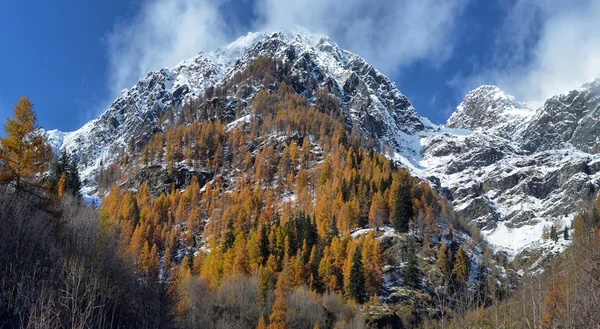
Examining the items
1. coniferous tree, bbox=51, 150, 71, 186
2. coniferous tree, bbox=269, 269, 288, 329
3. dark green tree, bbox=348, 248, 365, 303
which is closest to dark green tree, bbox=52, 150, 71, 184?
coniferous tree, bbox=51, 150, 71, 186

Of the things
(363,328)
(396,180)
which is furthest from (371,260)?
(396,180)

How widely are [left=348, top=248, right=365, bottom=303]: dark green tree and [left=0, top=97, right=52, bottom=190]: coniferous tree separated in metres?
46.8

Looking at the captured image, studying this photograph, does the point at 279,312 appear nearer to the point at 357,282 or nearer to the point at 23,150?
the point at 357,282

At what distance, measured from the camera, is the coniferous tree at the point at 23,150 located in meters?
31.3

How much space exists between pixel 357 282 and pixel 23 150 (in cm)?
4918

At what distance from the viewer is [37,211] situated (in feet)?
102

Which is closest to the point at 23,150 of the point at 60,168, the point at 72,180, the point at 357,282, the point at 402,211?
the point at 72,180

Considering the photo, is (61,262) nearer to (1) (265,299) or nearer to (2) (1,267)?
(2) (1,267)

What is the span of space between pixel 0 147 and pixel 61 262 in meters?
13.1

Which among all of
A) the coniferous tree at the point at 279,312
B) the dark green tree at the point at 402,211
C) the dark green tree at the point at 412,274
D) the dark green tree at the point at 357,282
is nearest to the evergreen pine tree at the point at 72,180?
the coniferous tree at the point at 279,312

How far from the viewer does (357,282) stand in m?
65.8

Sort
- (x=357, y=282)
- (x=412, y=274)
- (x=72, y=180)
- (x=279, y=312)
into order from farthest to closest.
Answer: (x=72, y=180) < (x=412, y=274) < (x=357, y=282) < (x=279, y=312)

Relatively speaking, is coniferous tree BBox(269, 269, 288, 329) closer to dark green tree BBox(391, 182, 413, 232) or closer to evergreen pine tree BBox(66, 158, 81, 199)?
dark green tree BBox(391, 182, 413, 232)

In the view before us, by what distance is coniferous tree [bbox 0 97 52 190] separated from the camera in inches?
1232
